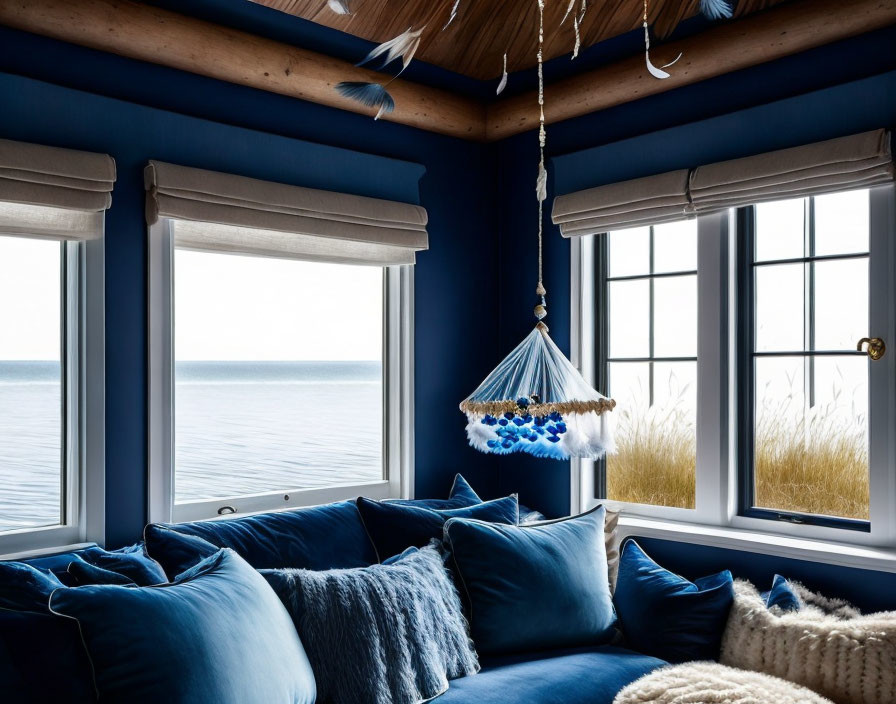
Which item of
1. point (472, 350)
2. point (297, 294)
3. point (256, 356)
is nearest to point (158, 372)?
point (256, 356)

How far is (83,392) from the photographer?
98.6 inches

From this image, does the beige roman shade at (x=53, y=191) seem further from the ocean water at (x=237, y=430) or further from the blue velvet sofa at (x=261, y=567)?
the blue velvet sofa at (x=261, y=567)

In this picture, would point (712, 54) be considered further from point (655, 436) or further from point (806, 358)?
point (655, 436)

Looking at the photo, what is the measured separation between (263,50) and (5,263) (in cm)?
111

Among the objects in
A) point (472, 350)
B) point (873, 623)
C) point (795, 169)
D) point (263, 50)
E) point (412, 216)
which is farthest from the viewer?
point (472, 350)

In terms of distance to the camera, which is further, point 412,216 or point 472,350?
point 472,350

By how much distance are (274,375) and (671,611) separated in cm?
165

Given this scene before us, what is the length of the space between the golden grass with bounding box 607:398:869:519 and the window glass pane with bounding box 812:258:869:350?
0.25 m

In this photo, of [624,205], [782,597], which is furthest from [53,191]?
[782,597]

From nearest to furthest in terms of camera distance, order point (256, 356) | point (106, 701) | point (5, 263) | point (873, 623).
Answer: point (106, 701)
point (873, 623)
point (5, 263)
point (256, 356)

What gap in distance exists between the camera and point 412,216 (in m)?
3.28

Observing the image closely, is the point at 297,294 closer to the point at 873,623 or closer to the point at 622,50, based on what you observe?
the point at 622,50

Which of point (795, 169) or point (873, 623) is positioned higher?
point (795, 169)

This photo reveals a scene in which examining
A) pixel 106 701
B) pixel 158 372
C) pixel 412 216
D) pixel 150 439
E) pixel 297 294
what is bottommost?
pixel 106 701
